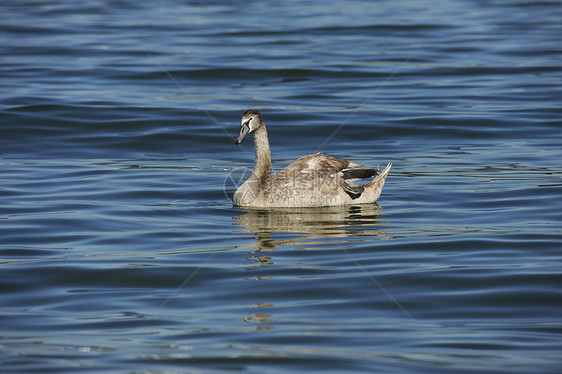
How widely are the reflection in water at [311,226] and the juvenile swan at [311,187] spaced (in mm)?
105

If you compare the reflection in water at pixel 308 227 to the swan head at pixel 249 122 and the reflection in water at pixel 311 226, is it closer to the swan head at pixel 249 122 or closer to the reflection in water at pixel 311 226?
the reflection in water at pixel 311 226

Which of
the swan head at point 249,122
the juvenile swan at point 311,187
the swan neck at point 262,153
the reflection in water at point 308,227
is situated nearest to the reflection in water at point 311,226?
the reflection in water at point 308,227

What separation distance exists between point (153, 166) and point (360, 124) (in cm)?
454

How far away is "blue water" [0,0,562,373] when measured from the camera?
6.83 meters

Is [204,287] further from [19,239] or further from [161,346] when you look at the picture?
[19,239]

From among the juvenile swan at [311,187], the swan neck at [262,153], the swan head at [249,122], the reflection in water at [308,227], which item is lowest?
the reflection in water at [308,227]

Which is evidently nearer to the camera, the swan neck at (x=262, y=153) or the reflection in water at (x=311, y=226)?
the reflection in water at (x=311, y=226)

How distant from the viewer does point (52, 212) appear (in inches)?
447

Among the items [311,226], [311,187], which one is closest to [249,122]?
[311,187]

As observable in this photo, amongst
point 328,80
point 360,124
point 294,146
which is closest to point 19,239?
point 294,146

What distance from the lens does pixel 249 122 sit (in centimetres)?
1150

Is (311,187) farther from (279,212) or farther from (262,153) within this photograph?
(262,153)

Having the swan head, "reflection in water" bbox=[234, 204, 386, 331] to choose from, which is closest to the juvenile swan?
the swan head

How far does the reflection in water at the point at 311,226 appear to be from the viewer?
9.79 meters
